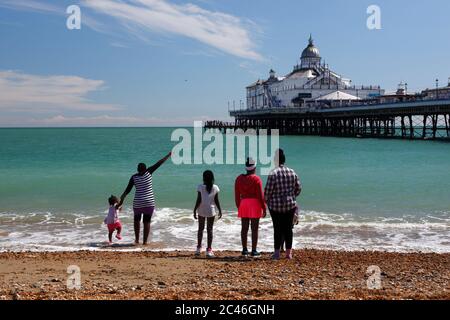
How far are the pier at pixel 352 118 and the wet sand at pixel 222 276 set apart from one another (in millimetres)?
42129

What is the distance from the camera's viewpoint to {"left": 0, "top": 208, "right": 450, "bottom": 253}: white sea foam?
966 centimetres

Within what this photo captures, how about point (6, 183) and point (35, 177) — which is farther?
point (35, 177)

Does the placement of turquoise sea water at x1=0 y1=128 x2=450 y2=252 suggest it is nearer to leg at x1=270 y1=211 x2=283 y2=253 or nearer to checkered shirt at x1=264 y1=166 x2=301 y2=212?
leg at x1=270 y1=211 x2=283 y2=253

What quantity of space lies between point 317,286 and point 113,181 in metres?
18.8

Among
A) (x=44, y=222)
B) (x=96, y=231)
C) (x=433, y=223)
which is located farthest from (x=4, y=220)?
(x=433, y=223)

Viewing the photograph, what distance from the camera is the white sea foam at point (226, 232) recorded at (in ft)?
31.7

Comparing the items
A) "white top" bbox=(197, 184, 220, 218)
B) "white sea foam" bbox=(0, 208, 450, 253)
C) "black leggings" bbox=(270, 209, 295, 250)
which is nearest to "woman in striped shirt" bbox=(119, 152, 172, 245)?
"white sea foam" bbox=(0, 208, 450, 253)

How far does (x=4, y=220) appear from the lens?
12.8 metres

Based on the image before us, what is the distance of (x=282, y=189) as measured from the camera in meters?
6.93

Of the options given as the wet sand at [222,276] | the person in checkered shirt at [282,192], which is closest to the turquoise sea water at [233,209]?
the wet sand at [222,276]

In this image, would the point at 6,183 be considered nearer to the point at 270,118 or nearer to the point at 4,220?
the point at 4,220

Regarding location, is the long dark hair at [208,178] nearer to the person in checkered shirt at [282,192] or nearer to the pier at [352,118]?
Result: the person in checkered shirt at [282,192]

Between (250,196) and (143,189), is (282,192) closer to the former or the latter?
(250,196)
